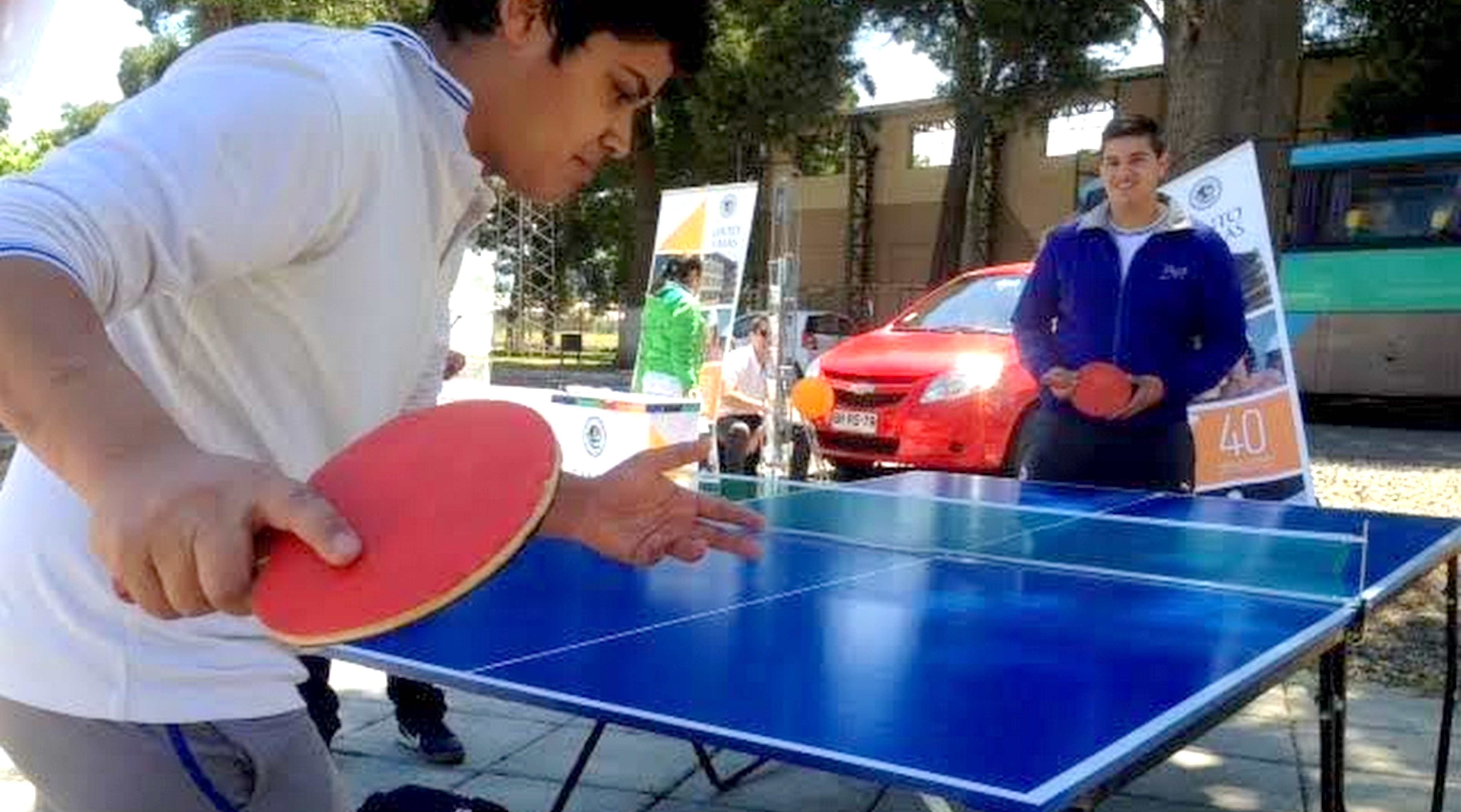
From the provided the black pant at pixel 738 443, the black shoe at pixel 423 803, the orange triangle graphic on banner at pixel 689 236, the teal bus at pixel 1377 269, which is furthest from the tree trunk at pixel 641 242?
the black shoe at pixel 423 803

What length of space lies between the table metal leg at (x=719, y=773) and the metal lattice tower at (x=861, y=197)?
31680 millimetres

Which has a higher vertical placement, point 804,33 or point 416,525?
point 804,33

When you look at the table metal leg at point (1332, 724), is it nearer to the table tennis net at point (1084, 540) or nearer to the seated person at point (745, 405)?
the table tennis net at point (1084, 540)

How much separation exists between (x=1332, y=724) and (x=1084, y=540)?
3.57 ft

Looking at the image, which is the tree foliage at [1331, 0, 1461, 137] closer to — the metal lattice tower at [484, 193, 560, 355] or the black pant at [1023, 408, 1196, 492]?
the metal lattice tower at [484, 193, 560, 355]

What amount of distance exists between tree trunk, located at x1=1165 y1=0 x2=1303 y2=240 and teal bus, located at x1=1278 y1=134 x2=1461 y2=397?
11.9 meters

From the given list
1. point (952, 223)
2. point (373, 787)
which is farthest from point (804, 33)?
point (373, 787)

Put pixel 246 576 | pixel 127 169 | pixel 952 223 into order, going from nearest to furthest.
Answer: pixel 246 576 → pixel 127 169 → pixel 952 223

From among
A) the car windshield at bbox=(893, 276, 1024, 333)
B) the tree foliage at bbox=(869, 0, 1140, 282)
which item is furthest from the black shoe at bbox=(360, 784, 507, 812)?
the tree foliage at bbox=(869, 0, 1140, 282)

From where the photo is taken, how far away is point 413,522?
90 cm

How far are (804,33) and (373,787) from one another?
23.0 m

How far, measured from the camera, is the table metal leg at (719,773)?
3.88 meters

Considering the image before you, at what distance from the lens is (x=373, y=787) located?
154 inches

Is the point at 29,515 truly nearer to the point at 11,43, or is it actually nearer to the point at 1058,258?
the point at 11,43
